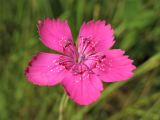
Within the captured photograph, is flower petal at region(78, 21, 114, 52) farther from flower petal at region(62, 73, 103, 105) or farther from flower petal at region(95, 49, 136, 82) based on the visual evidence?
Answer: flower petal at region(62, 73, 103, 105)

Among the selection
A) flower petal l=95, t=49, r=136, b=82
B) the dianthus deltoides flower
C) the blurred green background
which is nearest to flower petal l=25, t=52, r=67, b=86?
the dianthus deltoides flower

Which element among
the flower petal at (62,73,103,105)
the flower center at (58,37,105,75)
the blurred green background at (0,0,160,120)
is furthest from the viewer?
the blurred green background at (0,0,160,120)

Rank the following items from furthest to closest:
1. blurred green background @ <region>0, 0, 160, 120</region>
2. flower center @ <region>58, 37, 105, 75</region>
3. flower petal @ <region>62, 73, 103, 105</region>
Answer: blurred green background @ <region>0, 0, 160, 120</region> < flower center @ <region>58, 37, 105, 75</region> < flower petal @ <region>62, 73, 103, 105</region>

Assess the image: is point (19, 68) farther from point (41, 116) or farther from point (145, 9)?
point (145, 9)

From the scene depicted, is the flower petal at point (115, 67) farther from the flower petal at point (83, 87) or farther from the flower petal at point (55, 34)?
the flower petal at point (55, 34)

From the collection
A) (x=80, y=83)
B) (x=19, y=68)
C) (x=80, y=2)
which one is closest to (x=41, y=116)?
(x=19, y=68)

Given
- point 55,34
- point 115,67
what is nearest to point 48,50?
point 55,34
